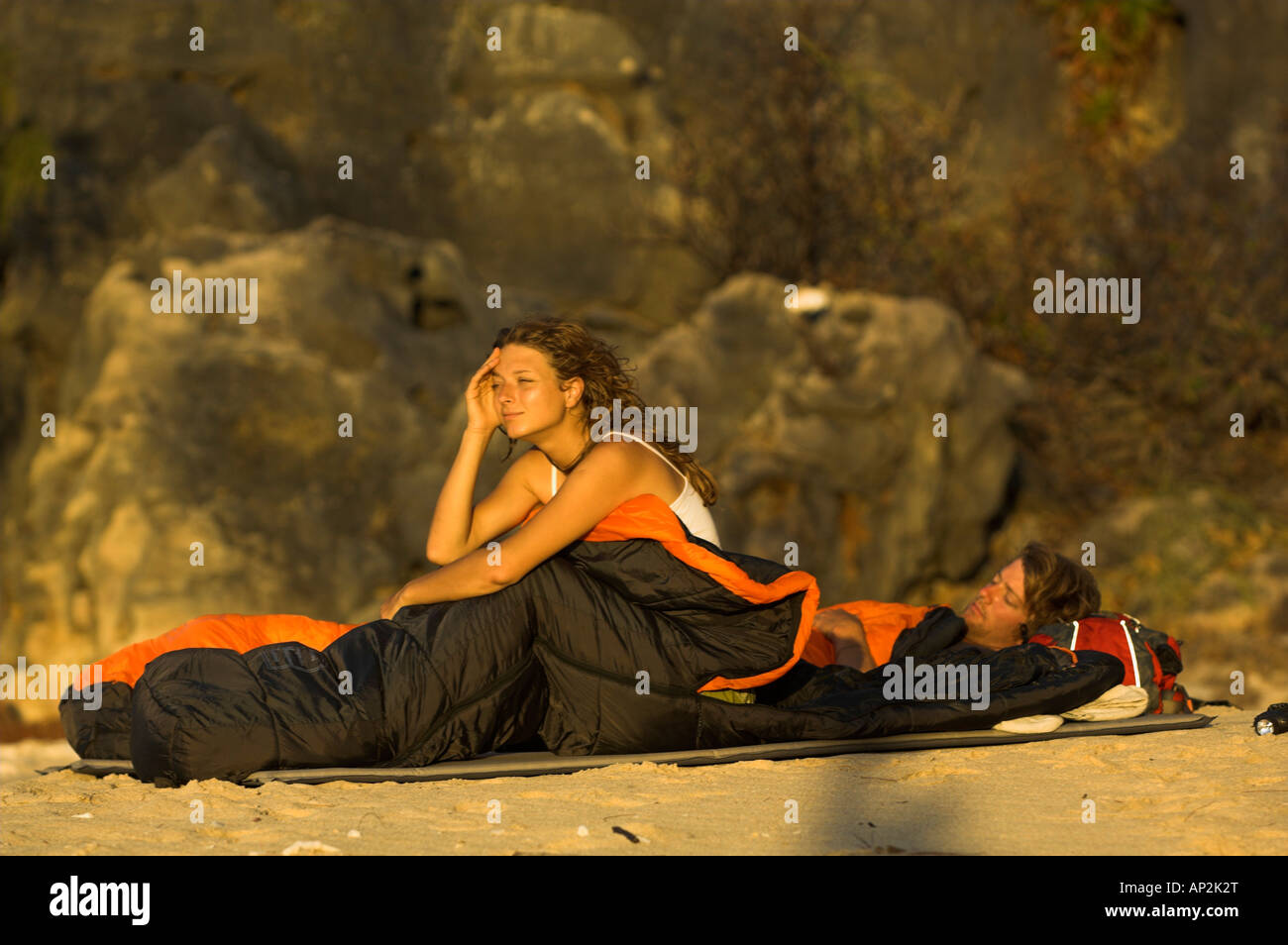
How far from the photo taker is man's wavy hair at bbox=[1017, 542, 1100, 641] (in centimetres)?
508

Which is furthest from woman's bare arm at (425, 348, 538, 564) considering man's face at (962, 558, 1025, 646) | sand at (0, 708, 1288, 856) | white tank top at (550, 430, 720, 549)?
man's face at (962, 558, 1025, 646)

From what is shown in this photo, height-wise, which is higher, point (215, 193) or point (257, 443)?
point (215, 193)

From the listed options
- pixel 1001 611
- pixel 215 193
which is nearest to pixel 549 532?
pixel 1001 611

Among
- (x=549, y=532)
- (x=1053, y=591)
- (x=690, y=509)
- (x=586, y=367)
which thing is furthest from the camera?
(x=1053, y=591)

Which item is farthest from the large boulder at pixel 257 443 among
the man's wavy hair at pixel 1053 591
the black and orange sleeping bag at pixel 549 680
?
the black and orange sleeping bag at pixel 549 680

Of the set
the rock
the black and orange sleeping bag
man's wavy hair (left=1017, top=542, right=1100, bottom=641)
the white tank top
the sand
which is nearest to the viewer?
the sand

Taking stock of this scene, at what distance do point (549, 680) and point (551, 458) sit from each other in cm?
85

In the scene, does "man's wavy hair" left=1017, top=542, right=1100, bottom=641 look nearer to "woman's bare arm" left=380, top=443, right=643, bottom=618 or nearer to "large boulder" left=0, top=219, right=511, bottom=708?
"woman's bare arm" left=380, top=443, right=643, bottom=618

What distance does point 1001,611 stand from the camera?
5.17 m

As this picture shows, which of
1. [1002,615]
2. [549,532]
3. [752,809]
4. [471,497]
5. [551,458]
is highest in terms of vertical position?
[551,458]

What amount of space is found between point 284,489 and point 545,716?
7.31 meters

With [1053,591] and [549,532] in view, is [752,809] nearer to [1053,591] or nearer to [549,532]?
[549,532]

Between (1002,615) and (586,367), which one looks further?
(1002,615)

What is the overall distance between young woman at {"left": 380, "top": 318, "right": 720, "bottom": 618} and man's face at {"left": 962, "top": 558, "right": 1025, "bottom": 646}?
1.12 metres
